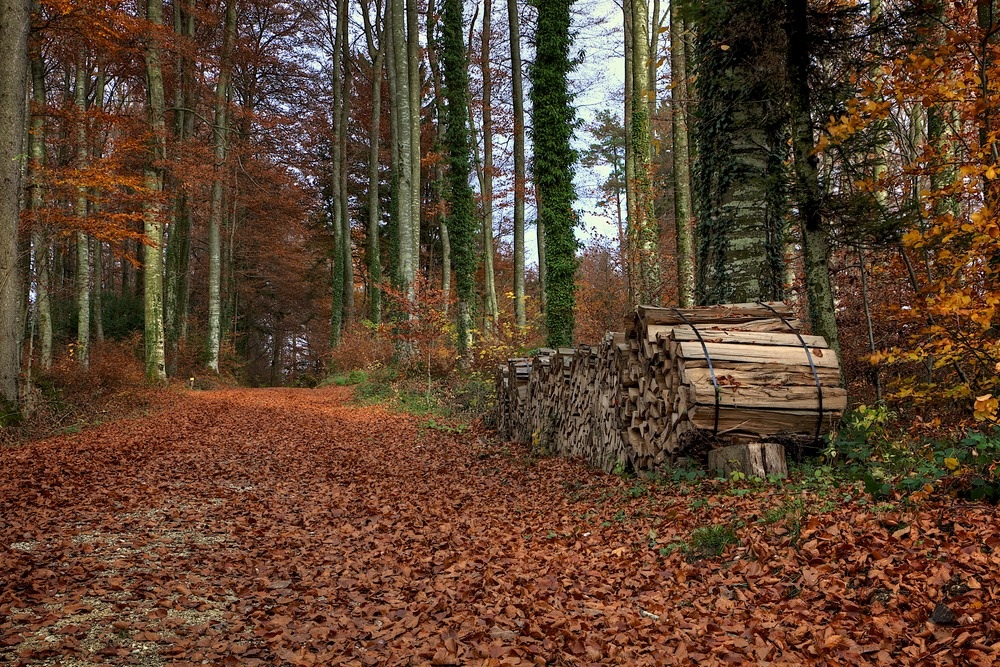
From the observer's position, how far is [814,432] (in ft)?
19.9

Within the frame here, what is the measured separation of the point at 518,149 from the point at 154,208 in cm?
1117

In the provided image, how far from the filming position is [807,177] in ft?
22.8

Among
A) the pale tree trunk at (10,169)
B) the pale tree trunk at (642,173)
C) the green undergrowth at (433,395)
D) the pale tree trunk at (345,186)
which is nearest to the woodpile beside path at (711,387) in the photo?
the green undergrowth at (433,395)

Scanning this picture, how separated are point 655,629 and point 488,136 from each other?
73.1 feet

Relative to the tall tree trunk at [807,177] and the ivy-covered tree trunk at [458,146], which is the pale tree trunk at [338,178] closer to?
the ivy-covered tree trunk at [458,146]

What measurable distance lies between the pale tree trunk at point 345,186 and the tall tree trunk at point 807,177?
19.2 metres

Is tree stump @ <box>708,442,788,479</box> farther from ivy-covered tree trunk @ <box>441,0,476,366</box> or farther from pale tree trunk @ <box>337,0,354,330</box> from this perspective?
pale tree trunk @ <box>337,0,354,330</box>

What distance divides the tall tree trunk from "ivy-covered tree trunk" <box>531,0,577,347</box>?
7.95m

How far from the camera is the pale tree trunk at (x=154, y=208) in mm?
15023

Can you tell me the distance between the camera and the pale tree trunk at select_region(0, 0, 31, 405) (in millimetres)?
9742

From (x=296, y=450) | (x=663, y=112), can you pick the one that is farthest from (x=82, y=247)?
(x=663, y=112)

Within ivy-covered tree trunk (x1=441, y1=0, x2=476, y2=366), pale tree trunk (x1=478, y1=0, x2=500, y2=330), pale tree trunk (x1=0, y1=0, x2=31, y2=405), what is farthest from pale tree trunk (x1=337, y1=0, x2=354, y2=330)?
pale tree trunk (x1=0, y1=0, x2=31, y2=405)

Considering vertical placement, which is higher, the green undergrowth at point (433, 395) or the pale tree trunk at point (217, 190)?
the pale tree trunk at point (217, 190)

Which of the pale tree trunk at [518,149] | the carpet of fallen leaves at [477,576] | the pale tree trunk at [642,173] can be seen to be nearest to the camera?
the carpet of fallen leaves at [477,576]
